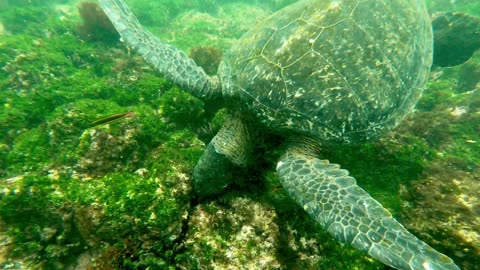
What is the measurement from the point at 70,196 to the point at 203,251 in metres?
1.74

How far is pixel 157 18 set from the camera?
1334 cm

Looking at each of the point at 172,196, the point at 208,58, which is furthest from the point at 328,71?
the point at 208,58

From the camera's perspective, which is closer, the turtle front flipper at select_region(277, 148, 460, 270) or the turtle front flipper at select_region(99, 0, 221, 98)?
the turtle front flipper at select_region(277, 148, 460, 270)

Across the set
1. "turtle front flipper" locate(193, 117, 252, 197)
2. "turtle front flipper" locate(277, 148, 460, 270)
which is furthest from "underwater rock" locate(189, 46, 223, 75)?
"turtle front flipper" locate(277, 148, 460, 270)

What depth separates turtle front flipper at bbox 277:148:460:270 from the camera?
2.17 meters

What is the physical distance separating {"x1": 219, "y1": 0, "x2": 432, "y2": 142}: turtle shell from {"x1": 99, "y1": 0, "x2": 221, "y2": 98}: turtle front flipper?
0.34 metres

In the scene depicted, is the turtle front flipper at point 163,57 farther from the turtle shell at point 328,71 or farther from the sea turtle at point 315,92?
the turtle shell at point 328,71

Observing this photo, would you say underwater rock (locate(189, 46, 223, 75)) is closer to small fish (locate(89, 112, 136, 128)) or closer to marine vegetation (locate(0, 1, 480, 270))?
marine vegetation (locate(0, 1, 480, 270))

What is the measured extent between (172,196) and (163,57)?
246 centimetres

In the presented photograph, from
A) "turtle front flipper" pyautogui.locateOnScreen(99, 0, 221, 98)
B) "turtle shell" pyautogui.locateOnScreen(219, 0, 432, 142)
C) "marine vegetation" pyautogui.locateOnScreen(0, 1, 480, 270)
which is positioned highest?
"turtle shell" pyautogui.locateOnScreen(219, 0, 432, 142)

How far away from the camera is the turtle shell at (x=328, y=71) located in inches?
126

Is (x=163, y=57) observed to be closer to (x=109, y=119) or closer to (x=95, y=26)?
(x=109, y=119)

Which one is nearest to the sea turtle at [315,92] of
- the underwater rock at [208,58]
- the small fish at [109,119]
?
the small fish at [109,119]

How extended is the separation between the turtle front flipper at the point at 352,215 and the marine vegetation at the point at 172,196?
1.64 ft
